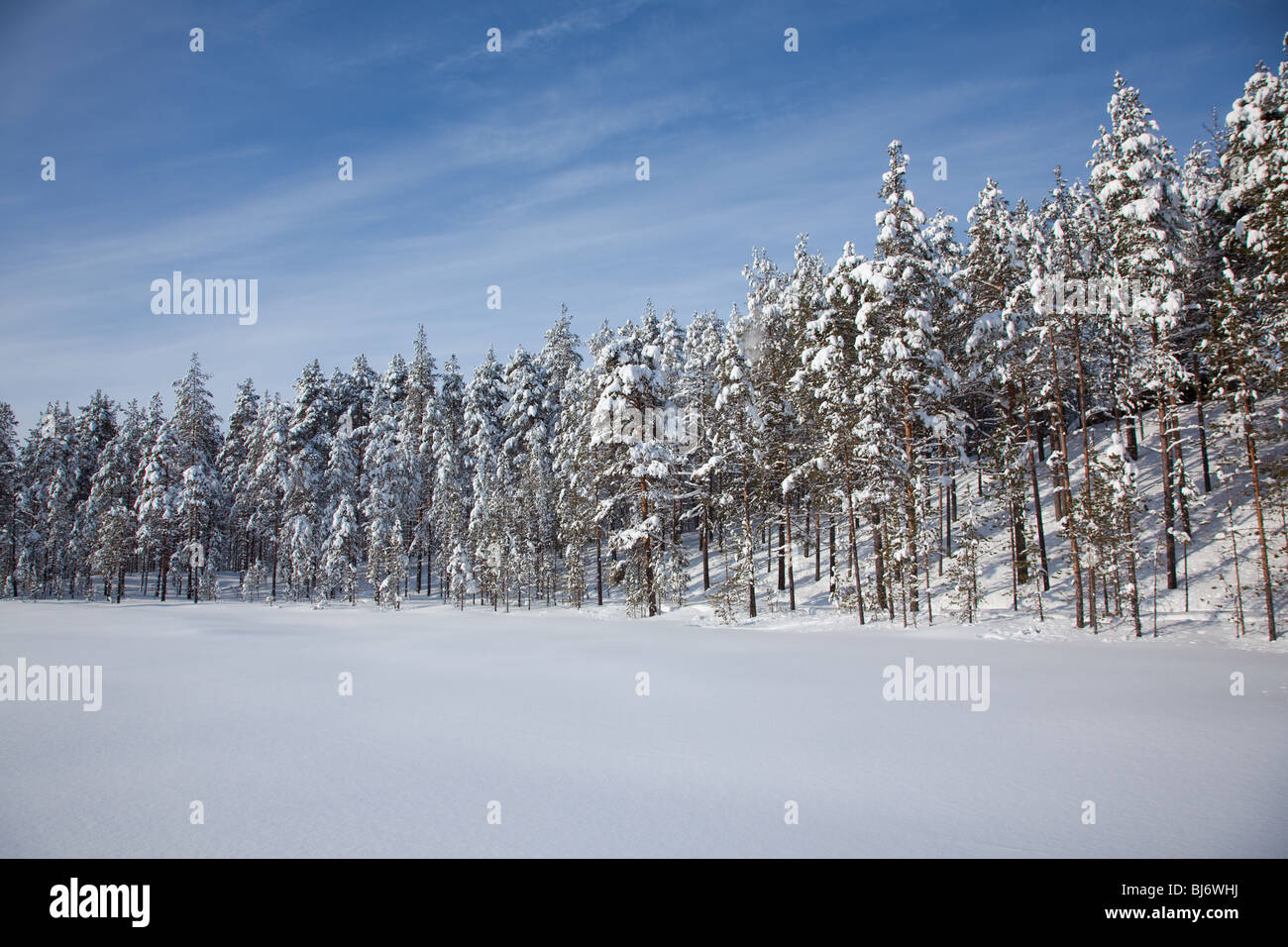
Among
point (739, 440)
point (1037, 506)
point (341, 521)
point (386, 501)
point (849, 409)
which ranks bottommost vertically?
point (1037, 506)

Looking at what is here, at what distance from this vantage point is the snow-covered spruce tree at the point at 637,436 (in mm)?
33531

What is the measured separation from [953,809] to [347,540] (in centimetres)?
5451

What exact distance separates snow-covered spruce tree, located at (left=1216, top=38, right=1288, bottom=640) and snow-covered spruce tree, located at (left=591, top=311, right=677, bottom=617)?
22620 mm

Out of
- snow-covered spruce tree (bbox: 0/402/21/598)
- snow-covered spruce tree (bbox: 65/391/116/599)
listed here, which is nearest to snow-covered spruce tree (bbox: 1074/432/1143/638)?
snow-covered spruce tree (bbox: 65/391/116/599)

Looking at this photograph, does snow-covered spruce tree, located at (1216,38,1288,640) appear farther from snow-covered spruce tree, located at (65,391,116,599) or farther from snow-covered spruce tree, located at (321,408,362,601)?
snow-covered spruce tree, located at (65,391,116,599)

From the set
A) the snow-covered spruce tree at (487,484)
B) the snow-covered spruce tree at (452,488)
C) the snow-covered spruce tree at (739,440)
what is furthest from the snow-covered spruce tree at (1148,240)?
the snow-covered spruce tree at (452,488)

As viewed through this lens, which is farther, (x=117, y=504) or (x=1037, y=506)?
(x=117, y=504)

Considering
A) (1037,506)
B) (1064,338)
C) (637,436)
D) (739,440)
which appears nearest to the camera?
(1064,338)

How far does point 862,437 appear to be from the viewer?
92.9 feet

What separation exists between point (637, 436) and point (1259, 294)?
25.9m

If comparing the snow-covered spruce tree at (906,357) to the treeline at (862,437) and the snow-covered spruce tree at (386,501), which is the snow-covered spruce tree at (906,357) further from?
the snow-covered spruce tree at (386,501)

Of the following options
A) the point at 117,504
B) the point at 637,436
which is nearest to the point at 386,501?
the point at 117,504

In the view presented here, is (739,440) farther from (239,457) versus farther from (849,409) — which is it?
(239,457)
